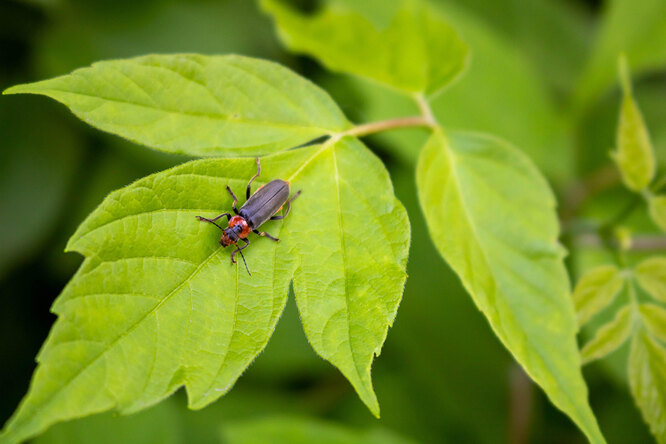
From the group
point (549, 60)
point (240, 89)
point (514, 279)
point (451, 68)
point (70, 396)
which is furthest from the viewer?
point (549, 60)

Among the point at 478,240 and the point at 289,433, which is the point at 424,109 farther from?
the point at 289,433

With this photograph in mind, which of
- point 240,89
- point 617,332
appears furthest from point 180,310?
point 617,332

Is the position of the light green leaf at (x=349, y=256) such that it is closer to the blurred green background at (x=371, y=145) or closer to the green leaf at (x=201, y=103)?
the green leaf at (x=201, y=103)

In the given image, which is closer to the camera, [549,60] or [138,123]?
[138,123]

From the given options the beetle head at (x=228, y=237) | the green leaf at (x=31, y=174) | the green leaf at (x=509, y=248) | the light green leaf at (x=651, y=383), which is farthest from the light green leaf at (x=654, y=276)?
the green leaf at (x=31, y=174)

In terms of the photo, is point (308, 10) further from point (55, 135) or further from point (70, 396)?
point (70, 396)

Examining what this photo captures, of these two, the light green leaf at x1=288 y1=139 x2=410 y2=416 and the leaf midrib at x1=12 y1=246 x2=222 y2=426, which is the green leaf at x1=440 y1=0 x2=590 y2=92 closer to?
the light green leaf at x1=288 y1=139 x2=410 y2=416

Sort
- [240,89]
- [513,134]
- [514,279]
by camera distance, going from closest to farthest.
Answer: [240,89] < [514,279] < [513,134]
